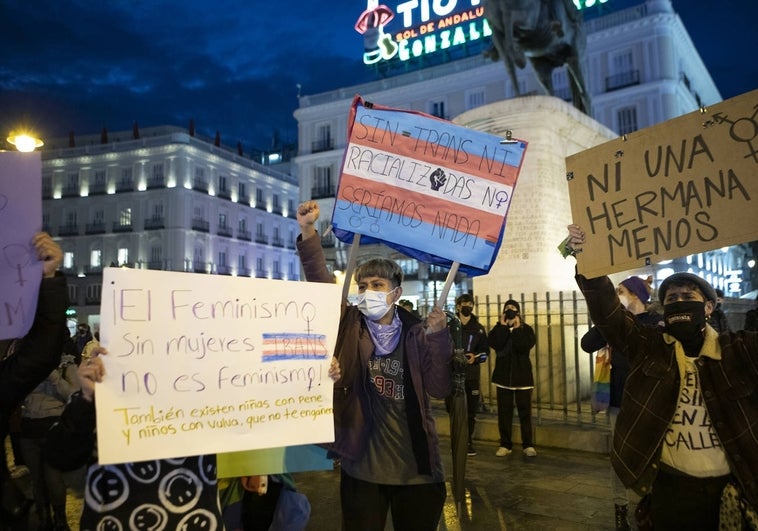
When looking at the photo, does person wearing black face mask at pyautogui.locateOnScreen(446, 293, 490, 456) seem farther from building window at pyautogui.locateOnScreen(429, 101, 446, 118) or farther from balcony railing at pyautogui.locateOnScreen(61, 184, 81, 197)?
balcony railing at pyautogui.locateOnScreen(61, 184, 81, 197)

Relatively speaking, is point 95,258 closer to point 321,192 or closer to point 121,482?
point 321,192

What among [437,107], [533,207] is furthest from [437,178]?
[437,107]

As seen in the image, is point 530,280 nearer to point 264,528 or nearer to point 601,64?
point 264,528

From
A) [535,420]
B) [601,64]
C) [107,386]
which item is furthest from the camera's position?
[601,64]

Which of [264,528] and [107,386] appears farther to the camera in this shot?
[264,528]

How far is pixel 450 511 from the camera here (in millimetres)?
4883

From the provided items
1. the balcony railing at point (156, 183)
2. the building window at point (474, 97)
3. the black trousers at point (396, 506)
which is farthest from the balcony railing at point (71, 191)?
the black trousers at point (396, 506)

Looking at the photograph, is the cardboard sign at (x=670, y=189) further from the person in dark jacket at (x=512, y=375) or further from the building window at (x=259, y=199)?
the building window at (x=259, y=199)

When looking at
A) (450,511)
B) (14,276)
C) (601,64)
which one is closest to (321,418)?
(14,276)

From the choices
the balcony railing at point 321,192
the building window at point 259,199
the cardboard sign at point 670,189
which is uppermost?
Result: the building window at point 259,199

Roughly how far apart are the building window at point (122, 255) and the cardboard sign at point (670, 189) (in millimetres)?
49055

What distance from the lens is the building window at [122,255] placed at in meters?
47.6

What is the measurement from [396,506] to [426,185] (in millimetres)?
1757

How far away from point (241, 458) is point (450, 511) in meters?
2.72
